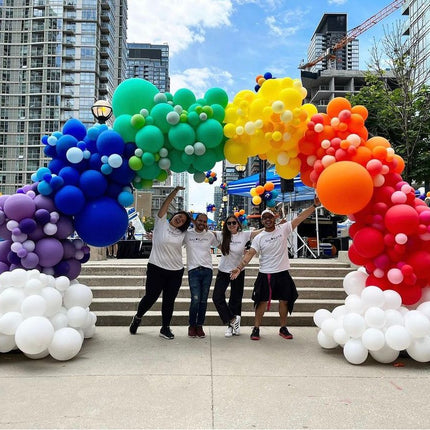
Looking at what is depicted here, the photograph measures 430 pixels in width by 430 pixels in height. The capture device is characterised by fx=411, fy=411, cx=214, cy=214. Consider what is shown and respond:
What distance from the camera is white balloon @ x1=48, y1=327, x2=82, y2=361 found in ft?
14.3

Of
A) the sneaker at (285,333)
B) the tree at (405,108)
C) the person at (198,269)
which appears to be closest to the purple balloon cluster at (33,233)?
the person at (198,269)

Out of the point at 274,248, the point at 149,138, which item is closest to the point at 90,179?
the point at 149,138

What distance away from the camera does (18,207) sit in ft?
15.3

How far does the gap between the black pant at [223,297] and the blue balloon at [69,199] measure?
212 cm

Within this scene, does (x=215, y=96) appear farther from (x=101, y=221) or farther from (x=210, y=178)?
(x=101, y=221)

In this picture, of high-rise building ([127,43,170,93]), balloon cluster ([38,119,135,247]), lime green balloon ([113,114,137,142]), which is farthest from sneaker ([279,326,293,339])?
high-rise building ([127,43,170,93])

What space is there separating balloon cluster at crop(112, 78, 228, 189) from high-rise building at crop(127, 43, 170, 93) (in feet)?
555

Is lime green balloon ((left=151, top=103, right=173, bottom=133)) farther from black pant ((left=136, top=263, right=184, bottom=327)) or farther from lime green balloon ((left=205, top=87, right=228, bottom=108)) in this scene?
black pant ((left=136, top=263, right=184, bottom=327))

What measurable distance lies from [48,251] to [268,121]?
300 cm

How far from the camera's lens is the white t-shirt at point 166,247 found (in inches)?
213

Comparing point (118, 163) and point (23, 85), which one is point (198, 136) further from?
point (23, 85)

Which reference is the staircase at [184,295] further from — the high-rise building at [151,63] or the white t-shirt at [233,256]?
the high-rise building at [151,63]

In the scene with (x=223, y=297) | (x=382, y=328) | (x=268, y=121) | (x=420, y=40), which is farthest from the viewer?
(x=420, y=40)

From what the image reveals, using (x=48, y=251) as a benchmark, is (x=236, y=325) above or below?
below
